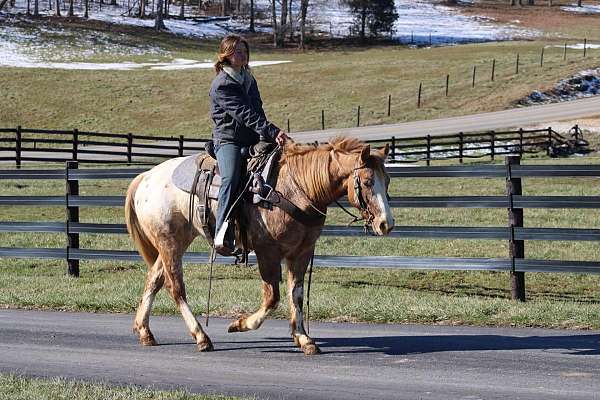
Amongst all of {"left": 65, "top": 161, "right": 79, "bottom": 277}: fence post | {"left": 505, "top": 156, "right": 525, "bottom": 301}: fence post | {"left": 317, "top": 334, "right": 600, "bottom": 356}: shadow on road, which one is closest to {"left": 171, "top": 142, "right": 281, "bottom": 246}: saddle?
{"left": 317, "top": 334, "right": 600, "bottom": 356}: shadow on road

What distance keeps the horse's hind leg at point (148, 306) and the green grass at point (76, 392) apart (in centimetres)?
178

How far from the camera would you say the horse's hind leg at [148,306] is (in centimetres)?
976

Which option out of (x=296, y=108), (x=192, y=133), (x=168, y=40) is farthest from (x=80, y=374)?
(x=168, y=40)

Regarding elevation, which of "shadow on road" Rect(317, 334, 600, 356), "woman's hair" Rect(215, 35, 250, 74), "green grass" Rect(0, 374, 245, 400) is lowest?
"shadow on road" Rect(317, 334, 600, 356)

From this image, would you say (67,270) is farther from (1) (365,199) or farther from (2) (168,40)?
(2) (168,40)

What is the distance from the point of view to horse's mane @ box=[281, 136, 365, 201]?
9070mm

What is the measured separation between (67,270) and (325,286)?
435cm

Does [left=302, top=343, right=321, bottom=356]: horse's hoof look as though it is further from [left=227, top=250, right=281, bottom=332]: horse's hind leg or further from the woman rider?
the woman rider

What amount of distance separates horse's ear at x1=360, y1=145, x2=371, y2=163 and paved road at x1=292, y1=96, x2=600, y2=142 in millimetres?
38594

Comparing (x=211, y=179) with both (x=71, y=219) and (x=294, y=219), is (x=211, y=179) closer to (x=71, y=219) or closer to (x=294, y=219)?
(x=294, y=219)

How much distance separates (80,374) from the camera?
843 cm

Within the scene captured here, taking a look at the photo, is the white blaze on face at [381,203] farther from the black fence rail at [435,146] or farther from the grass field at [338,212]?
the black fence rail at [435,146]

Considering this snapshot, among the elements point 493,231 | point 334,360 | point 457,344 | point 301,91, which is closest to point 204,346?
point 334,360

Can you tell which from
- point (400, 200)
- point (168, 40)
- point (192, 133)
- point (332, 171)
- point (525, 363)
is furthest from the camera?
point (168, 40)
